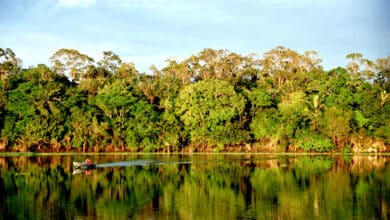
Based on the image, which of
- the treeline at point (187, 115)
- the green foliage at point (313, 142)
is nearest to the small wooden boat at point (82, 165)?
the treeline at point (187, 115)

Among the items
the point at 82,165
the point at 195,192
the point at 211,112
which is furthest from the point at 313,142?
the point at 195,192

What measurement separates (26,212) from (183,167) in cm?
2071

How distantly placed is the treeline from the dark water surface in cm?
1860

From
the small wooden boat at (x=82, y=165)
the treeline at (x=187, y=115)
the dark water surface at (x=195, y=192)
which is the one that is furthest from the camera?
the treeline at (x=187, y=115)

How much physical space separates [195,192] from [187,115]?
3507cm

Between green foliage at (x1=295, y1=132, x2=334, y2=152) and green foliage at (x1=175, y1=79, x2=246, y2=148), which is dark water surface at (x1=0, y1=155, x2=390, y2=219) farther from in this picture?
green foliage at (x1=175, y1=79, x2=246, y2=148)

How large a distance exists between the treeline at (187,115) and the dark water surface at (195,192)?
1860 cm

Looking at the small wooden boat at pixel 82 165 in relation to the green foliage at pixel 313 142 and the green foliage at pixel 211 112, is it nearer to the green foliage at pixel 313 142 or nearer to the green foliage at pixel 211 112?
the green foliage at pixel 211 112

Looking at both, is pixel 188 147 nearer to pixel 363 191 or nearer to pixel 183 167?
pixel 183 167

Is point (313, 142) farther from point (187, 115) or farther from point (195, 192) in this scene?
point (195, 192)

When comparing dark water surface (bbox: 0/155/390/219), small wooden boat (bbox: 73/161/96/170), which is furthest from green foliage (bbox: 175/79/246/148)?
small wooden boat (bbox: 73/161/96/170)

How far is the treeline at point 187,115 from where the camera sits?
60250mm

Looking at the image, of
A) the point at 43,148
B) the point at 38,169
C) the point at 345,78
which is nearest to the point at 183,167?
the point at 38,169

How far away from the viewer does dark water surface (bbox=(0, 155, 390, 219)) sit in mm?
21719
